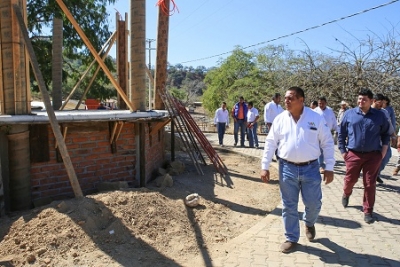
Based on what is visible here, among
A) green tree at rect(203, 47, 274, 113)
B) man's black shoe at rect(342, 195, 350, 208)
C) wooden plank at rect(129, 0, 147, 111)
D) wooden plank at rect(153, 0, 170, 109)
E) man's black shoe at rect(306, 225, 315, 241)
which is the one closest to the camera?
man's black shoe at rect(306, 225, 315, 241)

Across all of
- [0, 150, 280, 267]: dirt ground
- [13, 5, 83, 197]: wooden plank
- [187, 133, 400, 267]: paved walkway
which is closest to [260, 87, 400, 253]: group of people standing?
[187, 133, 400, 267]: paved walkway

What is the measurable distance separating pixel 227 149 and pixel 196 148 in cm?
348

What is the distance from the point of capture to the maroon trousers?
13.8 ft

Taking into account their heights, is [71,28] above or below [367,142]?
above

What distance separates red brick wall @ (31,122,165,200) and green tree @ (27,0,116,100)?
7.67 metres

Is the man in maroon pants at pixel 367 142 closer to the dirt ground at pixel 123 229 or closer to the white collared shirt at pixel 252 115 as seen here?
the dirt ground at pixel 123 229

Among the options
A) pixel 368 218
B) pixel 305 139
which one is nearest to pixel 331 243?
pixel 368 218

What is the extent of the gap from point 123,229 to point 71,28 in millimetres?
10275

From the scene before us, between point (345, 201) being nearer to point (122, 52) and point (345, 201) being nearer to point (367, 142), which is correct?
point (367, 142)

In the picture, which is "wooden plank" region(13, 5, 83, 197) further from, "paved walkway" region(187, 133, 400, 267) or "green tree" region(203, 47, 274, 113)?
"green tree" region(203, 47, 274, 113)

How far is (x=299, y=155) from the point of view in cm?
330

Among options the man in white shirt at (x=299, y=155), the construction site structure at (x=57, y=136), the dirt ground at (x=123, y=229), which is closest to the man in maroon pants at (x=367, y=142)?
the man in white shirt at (x=299, y=155)

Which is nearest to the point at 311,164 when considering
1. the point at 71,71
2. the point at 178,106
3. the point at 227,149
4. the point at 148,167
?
the point at 148,167

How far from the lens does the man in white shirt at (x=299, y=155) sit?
332 cm
